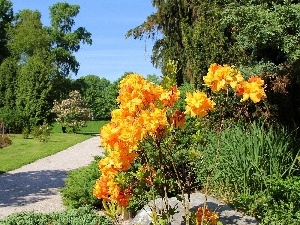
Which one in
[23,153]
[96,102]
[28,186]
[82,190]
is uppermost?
[96,102]

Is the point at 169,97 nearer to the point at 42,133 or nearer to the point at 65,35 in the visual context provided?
the point at 42,133

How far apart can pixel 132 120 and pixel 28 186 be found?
736 cm

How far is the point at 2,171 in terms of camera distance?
11586 millimetres

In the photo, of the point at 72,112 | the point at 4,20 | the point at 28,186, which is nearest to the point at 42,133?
the point at 72,112

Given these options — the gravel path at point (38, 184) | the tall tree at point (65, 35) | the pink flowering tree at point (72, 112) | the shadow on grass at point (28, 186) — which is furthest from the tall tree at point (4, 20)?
the shadow on grass at point (28, 186)

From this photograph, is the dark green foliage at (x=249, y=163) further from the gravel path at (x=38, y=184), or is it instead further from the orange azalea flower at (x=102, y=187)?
the gravel path at (x=38, y=184)

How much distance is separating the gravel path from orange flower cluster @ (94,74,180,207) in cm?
469

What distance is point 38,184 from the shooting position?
32.0 feet

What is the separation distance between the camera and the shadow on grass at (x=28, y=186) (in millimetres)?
8297

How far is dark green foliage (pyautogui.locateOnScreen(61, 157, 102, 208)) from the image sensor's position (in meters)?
6.81

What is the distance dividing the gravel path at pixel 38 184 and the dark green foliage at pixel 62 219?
6.27 ft

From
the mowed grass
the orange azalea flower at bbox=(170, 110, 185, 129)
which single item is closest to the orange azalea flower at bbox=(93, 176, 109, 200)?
the orange azalea flower at bbox=(170, 110, 185, 129)

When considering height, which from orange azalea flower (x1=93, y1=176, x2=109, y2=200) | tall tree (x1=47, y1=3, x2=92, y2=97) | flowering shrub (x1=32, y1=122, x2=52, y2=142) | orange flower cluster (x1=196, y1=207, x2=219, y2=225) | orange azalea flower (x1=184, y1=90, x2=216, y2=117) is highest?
tall tree (x1=47, y1=3, x2=92, y2=97)

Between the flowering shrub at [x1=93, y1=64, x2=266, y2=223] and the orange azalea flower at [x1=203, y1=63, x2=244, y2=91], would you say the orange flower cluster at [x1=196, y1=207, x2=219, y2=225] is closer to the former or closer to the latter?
the flowering shrub at [x1=93, y1=64, x2=266, y2=223]
